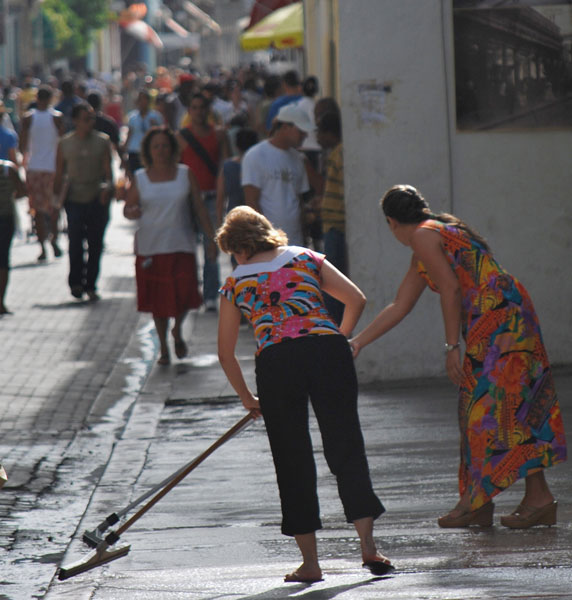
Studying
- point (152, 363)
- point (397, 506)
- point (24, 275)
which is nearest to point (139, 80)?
point (24, 275)

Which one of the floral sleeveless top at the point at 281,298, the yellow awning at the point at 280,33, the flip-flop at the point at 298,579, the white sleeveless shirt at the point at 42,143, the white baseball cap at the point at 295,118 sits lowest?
the flip-flop at the point at 298,579

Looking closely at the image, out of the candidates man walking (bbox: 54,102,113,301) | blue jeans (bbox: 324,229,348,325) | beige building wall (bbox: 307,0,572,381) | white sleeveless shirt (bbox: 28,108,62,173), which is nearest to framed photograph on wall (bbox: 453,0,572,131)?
beige building wall (bbox: 307,0,572,381)

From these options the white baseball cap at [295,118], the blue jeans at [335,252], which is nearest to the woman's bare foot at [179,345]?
the blue jeans at [335,252]

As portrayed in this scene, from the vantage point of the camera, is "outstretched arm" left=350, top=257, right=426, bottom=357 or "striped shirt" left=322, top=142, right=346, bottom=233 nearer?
"outstretched arm" left=350, top=257, right=426, bottom=357

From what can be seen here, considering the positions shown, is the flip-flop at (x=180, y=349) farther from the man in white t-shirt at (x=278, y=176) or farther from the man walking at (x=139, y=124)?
the man walking at (x=139, y=124)

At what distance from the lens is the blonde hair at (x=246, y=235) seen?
571 cm

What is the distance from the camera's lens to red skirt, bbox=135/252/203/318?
1120 centimetres

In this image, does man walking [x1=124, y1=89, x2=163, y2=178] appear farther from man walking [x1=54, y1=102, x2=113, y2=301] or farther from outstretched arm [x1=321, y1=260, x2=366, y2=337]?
outstretched arm [x1=321, y1=260, x2=366, y2=337]

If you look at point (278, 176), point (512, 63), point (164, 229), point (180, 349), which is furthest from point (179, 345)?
point (512, 63)

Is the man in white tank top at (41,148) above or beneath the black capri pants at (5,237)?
above

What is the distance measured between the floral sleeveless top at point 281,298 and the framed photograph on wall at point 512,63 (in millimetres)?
4362

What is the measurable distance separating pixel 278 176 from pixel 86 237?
441 cm

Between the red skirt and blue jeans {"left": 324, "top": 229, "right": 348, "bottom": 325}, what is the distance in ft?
4.16

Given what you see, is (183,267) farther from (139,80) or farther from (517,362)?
(139,80)
